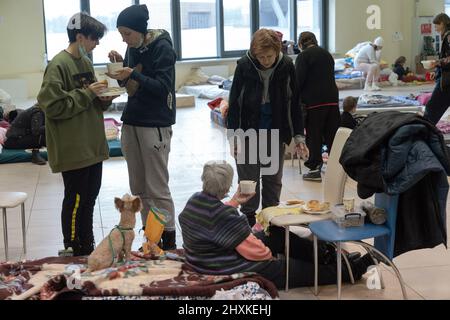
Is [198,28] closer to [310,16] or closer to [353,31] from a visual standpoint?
[310,16]

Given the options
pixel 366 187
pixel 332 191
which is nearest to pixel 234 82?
pixel 332 191

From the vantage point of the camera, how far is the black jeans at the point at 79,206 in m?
3.93

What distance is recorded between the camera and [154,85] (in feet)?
13.0

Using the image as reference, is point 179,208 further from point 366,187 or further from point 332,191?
point 366,187

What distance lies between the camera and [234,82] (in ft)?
14.3

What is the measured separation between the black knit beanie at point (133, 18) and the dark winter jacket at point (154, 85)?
0.43ft

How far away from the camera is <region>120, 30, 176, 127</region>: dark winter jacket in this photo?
159 inches

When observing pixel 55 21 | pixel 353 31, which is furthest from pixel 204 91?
pixel 353 31

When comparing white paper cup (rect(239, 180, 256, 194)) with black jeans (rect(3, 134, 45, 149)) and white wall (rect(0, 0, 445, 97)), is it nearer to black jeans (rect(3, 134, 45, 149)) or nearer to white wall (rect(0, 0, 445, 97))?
black jeans (rect(3, 134, 45, 149))

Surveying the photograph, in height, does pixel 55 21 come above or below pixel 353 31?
above

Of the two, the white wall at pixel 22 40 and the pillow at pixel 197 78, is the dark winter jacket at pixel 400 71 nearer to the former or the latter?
the pillow at pixel 197 78

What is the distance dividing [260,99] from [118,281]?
4.87 feet

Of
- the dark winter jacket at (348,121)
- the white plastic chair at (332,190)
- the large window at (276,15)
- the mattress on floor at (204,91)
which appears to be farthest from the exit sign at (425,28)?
the white plastic chair at (332,190)

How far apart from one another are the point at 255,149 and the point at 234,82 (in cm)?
43
